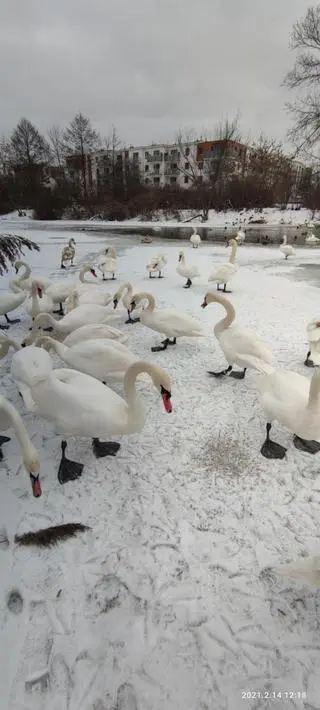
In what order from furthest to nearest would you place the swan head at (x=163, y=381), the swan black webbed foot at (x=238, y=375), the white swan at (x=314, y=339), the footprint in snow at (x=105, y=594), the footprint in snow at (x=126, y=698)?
the swan black webbed foot at (x=238, y=375) < the white swan at (x=314, y=339) < the swan head at (x=163, y=381) < the footprint in snow at (x=105, y=594) < the footprint in snow at (x=126, y=698)

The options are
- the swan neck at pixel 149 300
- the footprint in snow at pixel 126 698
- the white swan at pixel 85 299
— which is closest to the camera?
the footprint in snow at pixel 126 698

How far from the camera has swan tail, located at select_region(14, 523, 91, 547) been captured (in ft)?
9.18

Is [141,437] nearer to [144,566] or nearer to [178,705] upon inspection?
[144,566]

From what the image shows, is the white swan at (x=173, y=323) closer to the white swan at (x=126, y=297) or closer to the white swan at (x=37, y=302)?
the white swan at (x=126, y=297)

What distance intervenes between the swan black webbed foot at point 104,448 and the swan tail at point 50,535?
0.83 m

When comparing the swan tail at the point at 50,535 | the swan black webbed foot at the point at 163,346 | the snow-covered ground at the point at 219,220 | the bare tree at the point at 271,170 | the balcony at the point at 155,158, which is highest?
the balcony at the point at 155,158

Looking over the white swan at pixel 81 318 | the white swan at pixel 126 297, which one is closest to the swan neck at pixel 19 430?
the white swan at pixel 81 318

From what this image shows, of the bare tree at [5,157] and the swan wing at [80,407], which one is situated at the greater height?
the bare tree at [5,157]

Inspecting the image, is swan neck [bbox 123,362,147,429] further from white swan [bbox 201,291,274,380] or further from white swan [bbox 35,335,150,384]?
white swan [bbox 201,291,274,380]

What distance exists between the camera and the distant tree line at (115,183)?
128 feet

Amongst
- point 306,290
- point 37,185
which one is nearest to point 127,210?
point 37,185

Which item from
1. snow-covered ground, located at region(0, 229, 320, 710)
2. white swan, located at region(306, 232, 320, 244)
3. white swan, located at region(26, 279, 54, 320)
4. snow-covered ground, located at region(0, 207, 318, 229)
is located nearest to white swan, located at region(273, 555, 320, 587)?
snow-covered ground, located at region(0, 229, 320, 710)

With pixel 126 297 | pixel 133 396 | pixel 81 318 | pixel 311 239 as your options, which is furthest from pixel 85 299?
pixel 311 239

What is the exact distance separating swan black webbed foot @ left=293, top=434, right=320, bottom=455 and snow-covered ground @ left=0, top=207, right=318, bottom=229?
29747 mm
